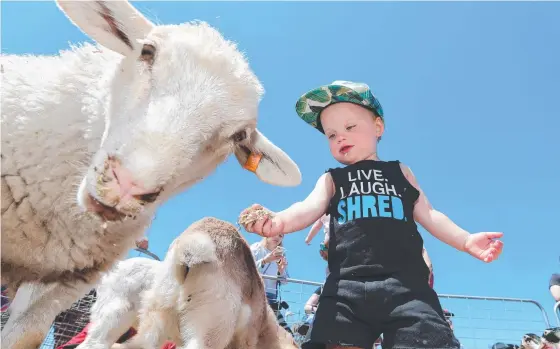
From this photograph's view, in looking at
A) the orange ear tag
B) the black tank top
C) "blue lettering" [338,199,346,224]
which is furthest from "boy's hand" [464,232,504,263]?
the orange ear tag

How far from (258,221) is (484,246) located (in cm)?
125

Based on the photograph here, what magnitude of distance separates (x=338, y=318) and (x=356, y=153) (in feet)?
3.54

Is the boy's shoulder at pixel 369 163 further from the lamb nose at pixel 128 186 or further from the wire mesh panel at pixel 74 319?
the wire mesh panel at pixel 74 319

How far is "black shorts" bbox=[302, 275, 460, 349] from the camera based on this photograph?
2201 mm

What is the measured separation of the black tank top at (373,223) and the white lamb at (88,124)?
2.81ft

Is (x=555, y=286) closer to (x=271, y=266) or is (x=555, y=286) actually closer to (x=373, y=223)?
(x=271, y=266)

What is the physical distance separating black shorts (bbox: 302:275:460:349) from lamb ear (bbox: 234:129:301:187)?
2.51ft

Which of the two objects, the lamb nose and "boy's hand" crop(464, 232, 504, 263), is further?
"boy's hand" crop(464, 232, 504, 263)

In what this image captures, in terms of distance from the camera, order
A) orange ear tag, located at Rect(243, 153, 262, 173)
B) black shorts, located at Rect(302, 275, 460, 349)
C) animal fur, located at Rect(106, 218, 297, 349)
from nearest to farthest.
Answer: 1. black shorts, located at Rect(302, 275, 460, 349)
2. orange ear tag, located at Rect(243, 153, 262, 173)
3. animal fur, located at Rect(106, 218, 297, 349)

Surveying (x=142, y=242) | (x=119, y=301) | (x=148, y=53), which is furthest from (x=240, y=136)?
(x=142, y=242)

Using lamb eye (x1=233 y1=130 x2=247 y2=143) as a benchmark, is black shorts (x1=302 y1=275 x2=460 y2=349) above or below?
below

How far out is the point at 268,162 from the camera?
112 inches

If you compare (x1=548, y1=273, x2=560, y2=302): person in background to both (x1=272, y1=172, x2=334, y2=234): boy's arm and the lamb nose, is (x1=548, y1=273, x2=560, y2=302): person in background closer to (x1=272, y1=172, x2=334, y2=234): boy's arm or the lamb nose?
(x1=272, y1=172, x2=334, y2=234): boy's arm

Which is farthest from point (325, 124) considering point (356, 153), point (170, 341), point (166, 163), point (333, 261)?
point (170, 341)
